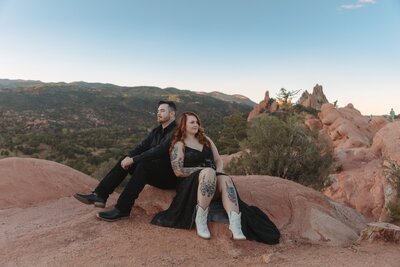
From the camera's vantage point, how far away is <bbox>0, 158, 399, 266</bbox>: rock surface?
14.0ft

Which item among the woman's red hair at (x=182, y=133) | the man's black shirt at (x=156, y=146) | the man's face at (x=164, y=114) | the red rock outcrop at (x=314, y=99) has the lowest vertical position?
the man's black shirt at (x=156, y=146)

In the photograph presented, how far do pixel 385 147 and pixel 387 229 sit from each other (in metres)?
12.8

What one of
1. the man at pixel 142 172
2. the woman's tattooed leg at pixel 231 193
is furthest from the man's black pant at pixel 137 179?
the woman's tattooed leg at pixel 231 193

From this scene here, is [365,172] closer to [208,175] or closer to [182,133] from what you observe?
[182,133]

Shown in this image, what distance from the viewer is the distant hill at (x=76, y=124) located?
31500 millimetres

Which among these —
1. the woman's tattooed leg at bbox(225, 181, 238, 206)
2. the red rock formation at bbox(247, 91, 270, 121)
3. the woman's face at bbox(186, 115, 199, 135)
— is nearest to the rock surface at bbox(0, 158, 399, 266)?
the woman's tattooed leg at bbox(225, 181, 238, 206)

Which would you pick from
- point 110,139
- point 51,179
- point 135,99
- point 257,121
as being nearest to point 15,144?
point 110,139

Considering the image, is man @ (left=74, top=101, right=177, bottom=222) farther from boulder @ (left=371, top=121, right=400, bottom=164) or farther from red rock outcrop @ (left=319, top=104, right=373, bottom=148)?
red rock outcrop @ (left=319, top=104, right=373, bottom=148)

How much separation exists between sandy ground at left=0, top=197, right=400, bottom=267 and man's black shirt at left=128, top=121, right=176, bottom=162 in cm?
83

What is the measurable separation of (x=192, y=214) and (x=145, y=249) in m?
0.75

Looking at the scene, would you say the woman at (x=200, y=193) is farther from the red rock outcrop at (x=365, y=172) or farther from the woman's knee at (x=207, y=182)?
the red rock outcrop at (x=365, y=172)

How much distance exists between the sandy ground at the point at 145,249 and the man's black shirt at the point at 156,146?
0.83 metres

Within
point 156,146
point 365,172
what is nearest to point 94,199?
point 156,146

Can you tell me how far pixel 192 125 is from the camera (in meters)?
5.19
